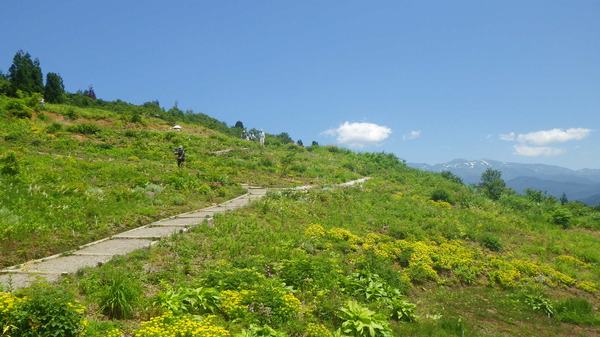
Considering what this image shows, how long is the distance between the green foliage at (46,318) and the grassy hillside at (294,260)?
0.09ft

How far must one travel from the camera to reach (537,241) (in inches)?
687

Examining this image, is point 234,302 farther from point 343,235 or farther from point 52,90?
point 52,90

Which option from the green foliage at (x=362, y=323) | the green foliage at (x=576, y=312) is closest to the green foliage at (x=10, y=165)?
the green foliage at (x=362, y=323)

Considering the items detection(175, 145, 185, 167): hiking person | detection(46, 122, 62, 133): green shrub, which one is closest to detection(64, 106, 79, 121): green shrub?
detection(46, 122, 62, 133): green shrub

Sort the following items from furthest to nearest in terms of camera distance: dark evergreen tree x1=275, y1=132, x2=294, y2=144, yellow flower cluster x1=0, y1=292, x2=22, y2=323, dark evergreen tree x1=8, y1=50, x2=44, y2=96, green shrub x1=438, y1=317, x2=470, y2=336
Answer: dark evergreen tree x1=275, y1=132, x2=294, y2=144 → dark evergreen tree x1=8, y1=50, x2=44, y2=96 → green shrub x1=438, y1=317, x2=470, y2=336 → yellow flower cluster x1=0, y1=292, x2=22, y2=323

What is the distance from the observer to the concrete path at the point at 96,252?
660 cm

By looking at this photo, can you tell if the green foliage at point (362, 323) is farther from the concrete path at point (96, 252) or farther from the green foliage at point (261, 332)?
the concrete path at point (96, 252)

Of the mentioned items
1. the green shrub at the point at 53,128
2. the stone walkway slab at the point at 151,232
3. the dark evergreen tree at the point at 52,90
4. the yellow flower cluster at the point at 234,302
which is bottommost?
the yellow flower cluster at the point at 234,302

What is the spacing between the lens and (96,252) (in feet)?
27.7

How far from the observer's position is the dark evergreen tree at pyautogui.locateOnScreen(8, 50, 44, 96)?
5104 cm

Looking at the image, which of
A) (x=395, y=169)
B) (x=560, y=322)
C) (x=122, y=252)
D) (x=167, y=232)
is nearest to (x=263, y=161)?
(x=395, y=169)

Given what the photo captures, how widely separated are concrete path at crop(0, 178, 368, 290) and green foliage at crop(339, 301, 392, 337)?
5.50 m

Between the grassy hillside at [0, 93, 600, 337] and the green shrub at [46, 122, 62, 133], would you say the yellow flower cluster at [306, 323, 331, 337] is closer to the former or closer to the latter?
the grassy hillside at [0, 93, 600, 337]

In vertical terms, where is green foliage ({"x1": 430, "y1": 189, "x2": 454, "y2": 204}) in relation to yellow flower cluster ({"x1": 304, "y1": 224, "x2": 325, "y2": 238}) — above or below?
above
